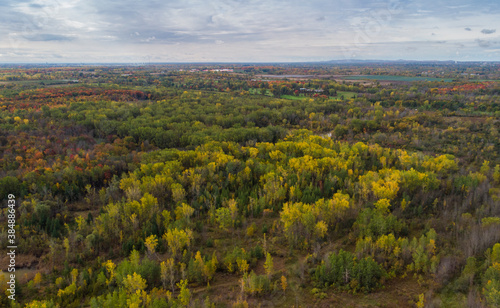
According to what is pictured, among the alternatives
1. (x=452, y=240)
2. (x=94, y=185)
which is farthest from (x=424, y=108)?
(x=94, y=185)

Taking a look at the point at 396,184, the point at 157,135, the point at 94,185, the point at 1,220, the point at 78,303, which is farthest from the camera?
→ the point at 157,135

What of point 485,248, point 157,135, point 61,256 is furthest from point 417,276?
point 157,135

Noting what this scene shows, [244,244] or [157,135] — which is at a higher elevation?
[157,135]

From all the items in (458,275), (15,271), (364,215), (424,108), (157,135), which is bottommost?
(15,271)

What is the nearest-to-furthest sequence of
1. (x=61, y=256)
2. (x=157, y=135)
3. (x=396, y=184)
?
(x=61, y=256) → (x=396, y=184) → (x=157, y=135)

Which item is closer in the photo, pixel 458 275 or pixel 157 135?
pixel 458 275

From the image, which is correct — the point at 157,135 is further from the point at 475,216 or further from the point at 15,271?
the point at 475,216

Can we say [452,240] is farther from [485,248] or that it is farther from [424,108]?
[424,108]

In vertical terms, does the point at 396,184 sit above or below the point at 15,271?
above

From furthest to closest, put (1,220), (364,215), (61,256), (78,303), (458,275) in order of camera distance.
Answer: (1,220)
(364,215)
(61,256)
(458,275)
(78,303)
